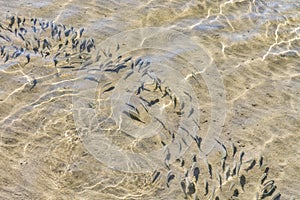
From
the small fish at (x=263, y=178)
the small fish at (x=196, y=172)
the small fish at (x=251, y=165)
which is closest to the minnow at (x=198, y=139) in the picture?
the small fish at (x=196, y=172)

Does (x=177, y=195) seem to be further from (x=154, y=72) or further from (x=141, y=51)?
(x=141, y=51)

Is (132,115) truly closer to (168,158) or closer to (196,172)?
(168,158)

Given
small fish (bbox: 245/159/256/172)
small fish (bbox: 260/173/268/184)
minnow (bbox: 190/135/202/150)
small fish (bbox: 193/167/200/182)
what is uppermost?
minnow (bbox: 190/135/202/150)

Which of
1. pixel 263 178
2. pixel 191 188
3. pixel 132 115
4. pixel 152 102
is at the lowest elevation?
pixel 191 188

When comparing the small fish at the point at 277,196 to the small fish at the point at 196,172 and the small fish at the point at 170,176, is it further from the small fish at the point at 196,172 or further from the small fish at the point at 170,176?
the small fish at the point at 170,176

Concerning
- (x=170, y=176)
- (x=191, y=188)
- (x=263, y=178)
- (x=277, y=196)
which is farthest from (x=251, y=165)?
(x=170, y=176)

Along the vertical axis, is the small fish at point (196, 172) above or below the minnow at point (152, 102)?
below

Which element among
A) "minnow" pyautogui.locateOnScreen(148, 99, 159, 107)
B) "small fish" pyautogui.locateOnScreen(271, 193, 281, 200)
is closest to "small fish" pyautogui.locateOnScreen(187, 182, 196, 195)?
"small fish" pyautogui.locateOnScreen(271, 193, 281, 200)

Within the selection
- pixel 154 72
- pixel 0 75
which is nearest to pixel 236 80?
pixel 154 72

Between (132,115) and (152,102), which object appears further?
(152,102)

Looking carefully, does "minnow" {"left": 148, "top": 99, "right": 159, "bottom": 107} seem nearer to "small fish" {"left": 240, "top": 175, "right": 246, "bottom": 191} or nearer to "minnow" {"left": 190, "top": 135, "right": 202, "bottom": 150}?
"minnow" {"left": 190, "top": 135, "right": 202, "bottom": 150}
